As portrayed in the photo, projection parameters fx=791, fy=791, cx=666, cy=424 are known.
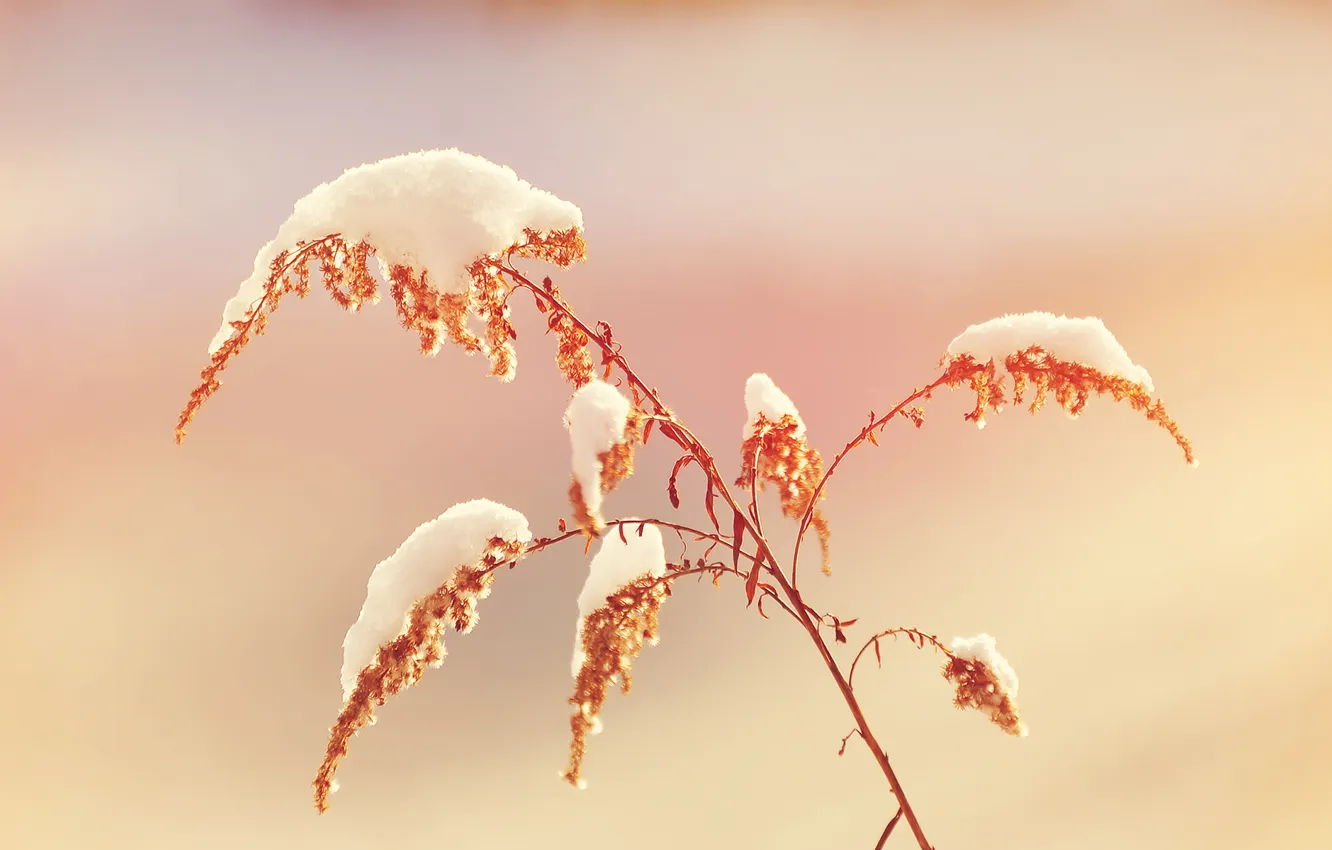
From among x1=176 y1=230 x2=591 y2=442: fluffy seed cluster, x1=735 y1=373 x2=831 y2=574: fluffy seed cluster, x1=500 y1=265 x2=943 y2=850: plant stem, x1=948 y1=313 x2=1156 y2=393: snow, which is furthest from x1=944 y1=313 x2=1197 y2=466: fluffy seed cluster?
x1=176 y1=230 x2=591 y2=442: fluffy seed cluster

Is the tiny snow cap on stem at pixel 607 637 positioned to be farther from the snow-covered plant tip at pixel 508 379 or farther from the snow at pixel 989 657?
the snow at pixel 989 657

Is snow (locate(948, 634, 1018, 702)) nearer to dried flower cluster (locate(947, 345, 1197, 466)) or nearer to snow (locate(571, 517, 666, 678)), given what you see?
dried flower cluster (locate(947, 345, 1197, 466))

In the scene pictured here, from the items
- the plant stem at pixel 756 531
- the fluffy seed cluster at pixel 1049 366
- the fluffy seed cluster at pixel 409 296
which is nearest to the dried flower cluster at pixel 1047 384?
the fluffy seed cluster at pixel 1049 366

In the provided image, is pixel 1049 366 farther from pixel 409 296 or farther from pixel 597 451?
pixel 409 296

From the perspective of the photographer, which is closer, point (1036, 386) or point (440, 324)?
point (440, 324)

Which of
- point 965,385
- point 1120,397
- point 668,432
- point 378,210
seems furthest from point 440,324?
point 1120,397

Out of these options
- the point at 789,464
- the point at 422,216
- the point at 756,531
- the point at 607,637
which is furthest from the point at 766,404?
the point at 422,216

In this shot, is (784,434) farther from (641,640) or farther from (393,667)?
(393,667)
